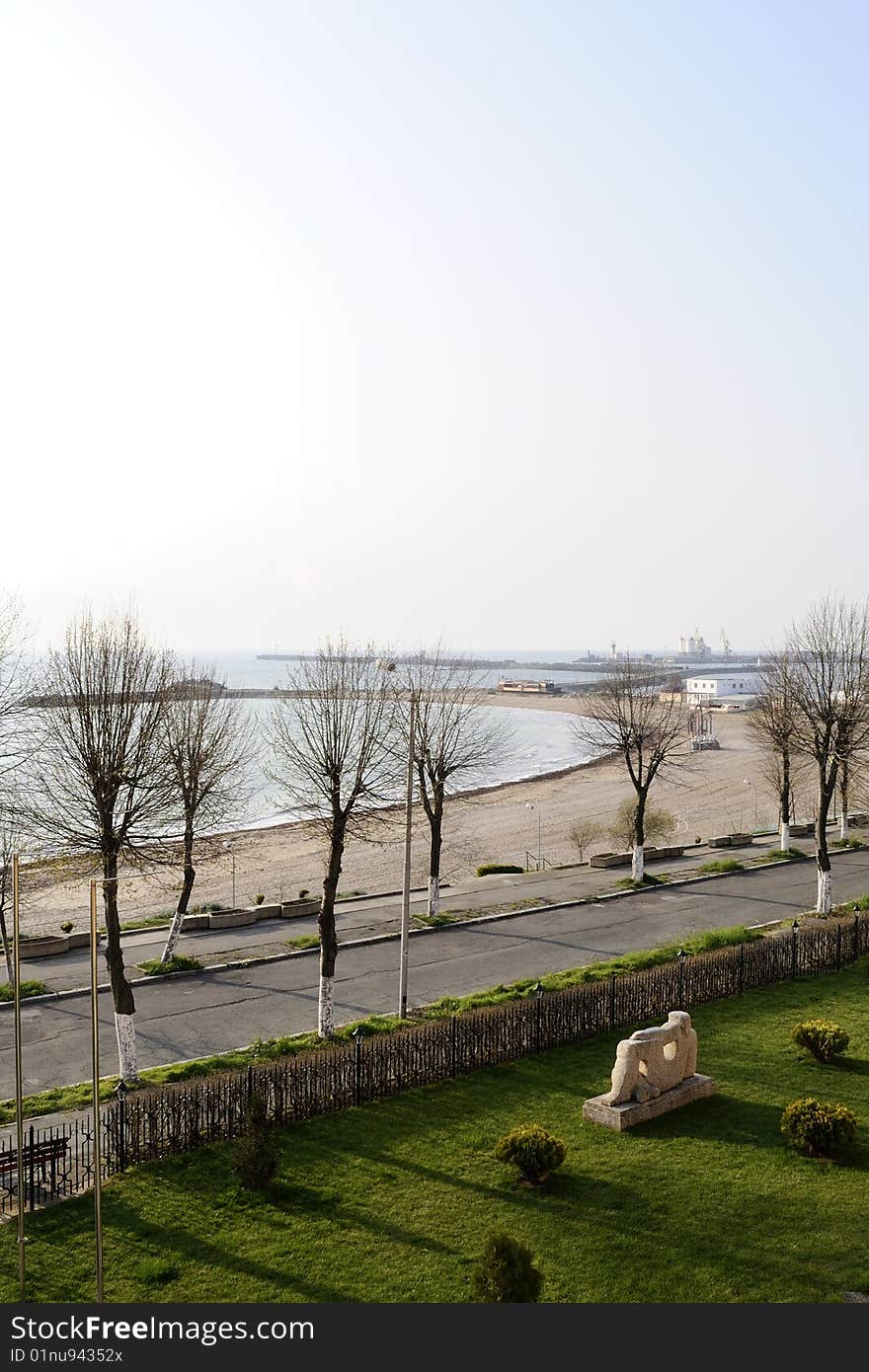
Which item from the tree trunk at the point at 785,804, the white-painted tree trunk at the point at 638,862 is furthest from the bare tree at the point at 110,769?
the tree trunk at the point at 785,804

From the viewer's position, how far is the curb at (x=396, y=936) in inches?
1041

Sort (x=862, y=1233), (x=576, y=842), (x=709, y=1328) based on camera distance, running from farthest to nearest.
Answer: (x=576, y=842), (x=862, y=1233), (x=709, y=1328)

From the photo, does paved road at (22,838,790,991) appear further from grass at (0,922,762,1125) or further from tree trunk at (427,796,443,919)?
grass at (0,922,762,1125)

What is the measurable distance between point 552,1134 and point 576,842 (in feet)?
125

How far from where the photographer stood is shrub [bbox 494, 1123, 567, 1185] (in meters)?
14.6

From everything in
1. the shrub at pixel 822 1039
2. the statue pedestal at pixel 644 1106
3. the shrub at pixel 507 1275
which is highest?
the shrub at pixel 507 1275

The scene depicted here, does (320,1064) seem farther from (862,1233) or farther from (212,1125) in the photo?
(862,1233)

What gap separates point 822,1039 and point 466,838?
4297 centimetres

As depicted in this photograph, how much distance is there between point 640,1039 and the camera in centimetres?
1759

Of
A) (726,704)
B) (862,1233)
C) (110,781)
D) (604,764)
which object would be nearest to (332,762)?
(110,781)

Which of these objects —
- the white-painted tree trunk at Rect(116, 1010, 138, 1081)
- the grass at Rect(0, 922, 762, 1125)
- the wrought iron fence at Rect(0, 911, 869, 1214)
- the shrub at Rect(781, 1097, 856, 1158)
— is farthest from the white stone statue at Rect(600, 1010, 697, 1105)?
the white-painted tree trunk at Rect(116, 1010, 138, 1081)

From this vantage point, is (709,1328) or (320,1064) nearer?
(709,1328)

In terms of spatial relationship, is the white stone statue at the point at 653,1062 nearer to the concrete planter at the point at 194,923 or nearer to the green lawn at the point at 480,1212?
the green lawn at the point at 480,1212

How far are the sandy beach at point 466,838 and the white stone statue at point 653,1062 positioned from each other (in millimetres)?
12456
